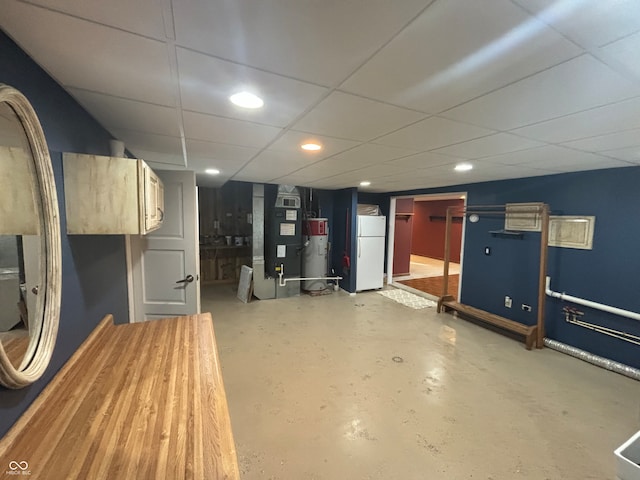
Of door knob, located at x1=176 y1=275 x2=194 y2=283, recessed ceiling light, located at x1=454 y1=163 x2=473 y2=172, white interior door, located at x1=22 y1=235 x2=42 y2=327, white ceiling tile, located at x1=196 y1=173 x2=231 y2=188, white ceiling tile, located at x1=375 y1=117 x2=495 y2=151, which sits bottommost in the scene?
door knob, located at x1=176 y1=275 x2=194 y2=283

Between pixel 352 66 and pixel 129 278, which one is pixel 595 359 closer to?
pixel 352 66

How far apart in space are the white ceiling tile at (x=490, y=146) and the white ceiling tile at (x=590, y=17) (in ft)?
3.40

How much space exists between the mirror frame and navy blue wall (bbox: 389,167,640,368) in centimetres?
458

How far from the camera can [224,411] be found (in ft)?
3.77

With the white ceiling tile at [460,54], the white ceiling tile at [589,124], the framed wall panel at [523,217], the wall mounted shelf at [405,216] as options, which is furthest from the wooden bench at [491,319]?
the white ceiling tile at [460,54]

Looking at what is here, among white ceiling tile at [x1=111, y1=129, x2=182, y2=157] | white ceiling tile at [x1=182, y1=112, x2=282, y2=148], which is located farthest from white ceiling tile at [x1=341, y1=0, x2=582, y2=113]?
white ceiling tile at [x1=111, y1=129, x2=182, y2=157]

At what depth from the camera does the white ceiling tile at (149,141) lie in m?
1.96

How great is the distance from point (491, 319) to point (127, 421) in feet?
13.6

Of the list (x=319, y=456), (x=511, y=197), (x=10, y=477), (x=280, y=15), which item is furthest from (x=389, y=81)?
(x=511, y=197)

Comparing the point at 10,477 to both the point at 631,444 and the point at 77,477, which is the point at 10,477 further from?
the point at 631,444

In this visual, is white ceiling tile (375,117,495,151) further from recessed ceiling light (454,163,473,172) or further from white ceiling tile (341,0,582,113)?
recessed ceiling light (454,163,473,172)

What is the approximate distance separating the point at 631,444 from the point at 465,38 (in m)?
1.74

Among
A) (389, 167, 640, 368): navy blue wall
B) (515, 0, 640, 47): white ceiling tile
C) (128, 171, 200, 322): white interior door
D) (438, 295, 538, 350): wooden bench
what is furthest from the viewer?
(438, 295, 538, 350): wooden bench

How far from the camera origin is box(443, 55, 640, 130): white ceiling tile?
104 centimetres
